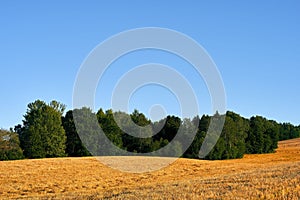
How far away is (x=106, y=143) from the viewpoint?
74938 mm

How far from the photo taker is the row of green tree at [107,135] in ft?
228

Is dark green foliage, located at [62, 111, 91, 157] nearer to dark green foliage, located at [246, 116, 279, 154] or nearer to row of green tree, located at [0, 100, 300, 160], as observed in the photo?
row of green tree, located at [0, 100, 300, 160]

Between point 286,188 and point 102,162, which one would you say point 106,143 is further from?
point 286,188

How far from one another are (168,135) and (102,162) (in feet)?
123

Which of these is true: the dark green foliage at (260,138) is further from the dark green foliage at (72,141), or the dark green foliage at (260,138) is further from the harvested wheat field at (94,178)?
the harvested wheat field at (94,178)

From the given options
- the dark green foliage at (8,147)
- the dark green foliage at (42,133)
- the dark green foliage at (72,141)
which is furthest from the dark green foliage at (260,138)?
the dark green foliage at (8,147)

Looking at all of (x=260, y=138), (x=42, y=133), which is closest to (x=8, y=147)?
(x=42, y=133)

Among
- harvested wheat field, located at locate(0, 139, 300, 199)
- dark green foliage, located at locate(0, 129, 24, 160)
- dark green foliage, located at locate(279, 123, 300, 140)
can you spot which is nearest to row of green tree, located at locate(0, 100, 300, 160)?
dark green foliage, located at locate(0, 129, 24, 160)

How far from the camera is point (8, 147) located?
66.1 m

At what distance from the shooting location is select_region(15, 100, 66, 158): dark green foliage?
69.2 m

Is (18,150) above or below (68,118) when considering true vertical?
below

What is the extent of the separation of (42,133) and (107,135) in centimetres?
1211

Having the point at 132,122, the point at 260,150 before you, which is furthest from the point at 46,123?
the point at 260,150

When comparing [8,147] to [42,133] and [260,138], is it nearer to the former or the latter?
[42,133]
